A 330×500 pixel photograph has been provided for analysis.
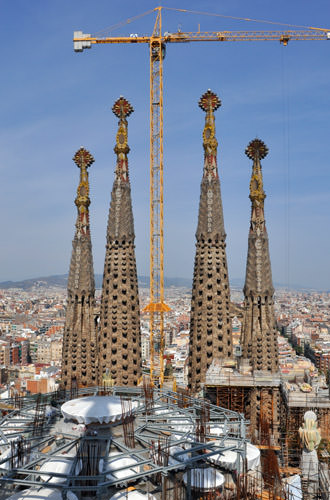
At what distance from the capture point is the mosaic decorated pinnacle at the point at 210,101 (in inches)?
1214

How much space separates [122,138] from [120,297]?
8962mm

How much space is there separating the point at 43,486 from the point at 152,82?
31.0m

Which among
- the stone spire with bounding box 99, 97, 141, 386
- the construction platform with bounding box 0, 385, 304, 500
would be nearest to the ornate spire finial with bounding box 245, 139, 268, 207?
the stone spire with bounding box 99, 97, 141, 386

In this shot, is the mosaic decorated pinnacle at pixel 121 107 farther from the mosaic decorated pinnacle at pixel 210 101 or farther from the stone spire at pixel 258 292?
the stone spire at pixel 258 292

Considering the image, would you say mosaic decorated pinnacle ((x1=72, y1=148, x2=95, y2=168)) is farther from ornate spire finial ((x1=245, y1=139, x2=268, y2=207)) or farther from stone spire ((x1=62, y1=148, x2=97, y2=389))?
ornate spire finial ((x1=245, y1=139, x2=268, y2=207))

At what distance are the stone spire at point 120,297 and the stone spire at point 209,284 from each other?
128 inches

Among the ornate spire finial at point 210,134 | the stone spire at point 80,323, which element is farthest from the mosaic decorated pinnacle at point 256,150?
the stone spire at point 80,323

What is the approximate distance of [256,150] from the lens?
30.7 m

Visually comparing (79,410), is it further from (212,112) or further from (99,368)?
(212,112)

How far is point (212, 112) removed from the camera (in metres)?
30.9

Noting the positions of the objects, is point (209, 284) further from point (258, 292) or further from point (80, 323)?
point (80, 323)

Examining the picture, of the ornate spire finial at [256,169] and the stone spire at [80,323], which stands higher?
the ornate spire finial at [256,169]

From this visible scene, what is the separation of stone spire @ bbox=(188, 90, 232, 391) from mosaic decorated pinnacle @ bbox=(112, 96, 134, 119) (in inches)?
197

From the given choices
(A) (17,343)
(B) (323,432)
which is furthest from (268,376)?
(A) (17,343)
